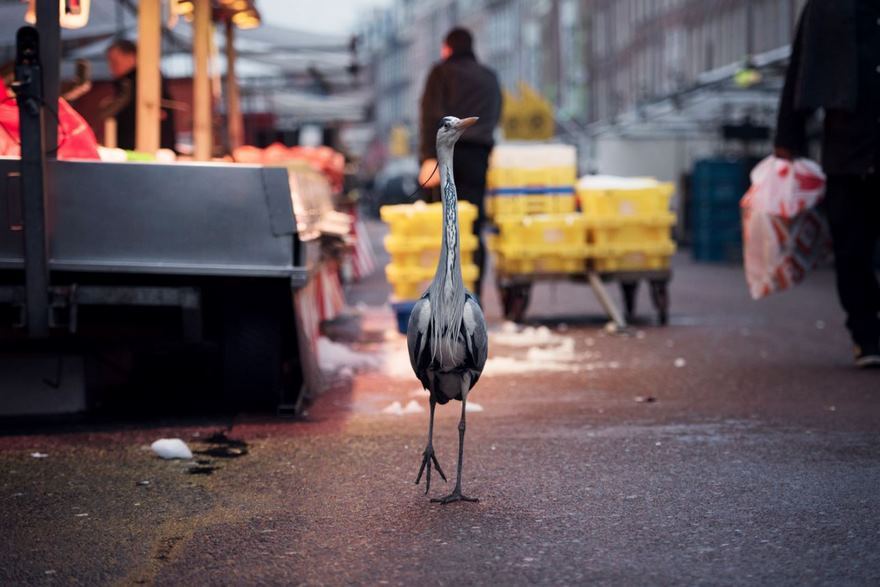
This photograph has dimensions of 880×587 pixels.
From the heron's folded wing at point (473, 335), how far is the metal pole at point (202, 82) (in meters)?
5.93

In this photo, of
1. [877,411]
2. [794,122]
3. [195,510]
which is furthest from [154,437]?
[794,122]

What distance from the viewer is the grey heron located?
6160mm

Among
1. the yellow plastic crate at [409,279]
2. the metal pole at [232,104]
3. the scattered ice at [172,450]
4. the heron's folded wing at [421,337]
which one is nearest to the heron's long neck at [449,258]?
the heron's folded wing at [421,337]

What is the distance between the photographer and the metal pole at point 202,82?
11969mm

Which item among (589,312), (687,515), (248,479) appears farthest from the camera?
(589,312)

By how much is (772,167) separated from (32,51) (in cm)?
551

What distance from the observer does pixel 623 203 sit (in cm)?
1438

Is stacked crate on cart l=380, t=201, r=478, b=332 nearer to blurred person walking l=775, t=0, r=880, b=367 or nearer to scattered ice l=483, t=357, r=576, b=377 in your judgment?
scattered ice l=483, t=357, r=576, b=377

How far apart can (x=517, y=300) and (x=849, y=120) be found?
475cm

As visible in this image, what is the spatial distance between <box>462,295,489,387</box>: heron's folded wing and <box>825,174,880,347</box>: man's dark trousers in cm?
475

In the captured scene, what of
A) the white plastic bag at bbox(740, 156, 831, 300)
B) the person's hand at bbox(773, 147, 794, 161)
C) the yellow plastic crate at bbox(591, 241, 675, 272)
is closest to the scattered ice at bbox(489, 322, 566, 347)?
the yellow plastic crate at bbox(591, 241, 675, 272)

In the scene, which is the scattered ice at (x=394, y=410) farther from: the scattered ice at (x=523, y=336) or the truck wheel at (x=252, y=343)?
the scattered ice at (x=523, y=336)

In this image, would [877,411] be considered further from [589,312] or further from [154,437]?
[589,312]

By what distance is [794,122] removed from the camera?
10633 mm
